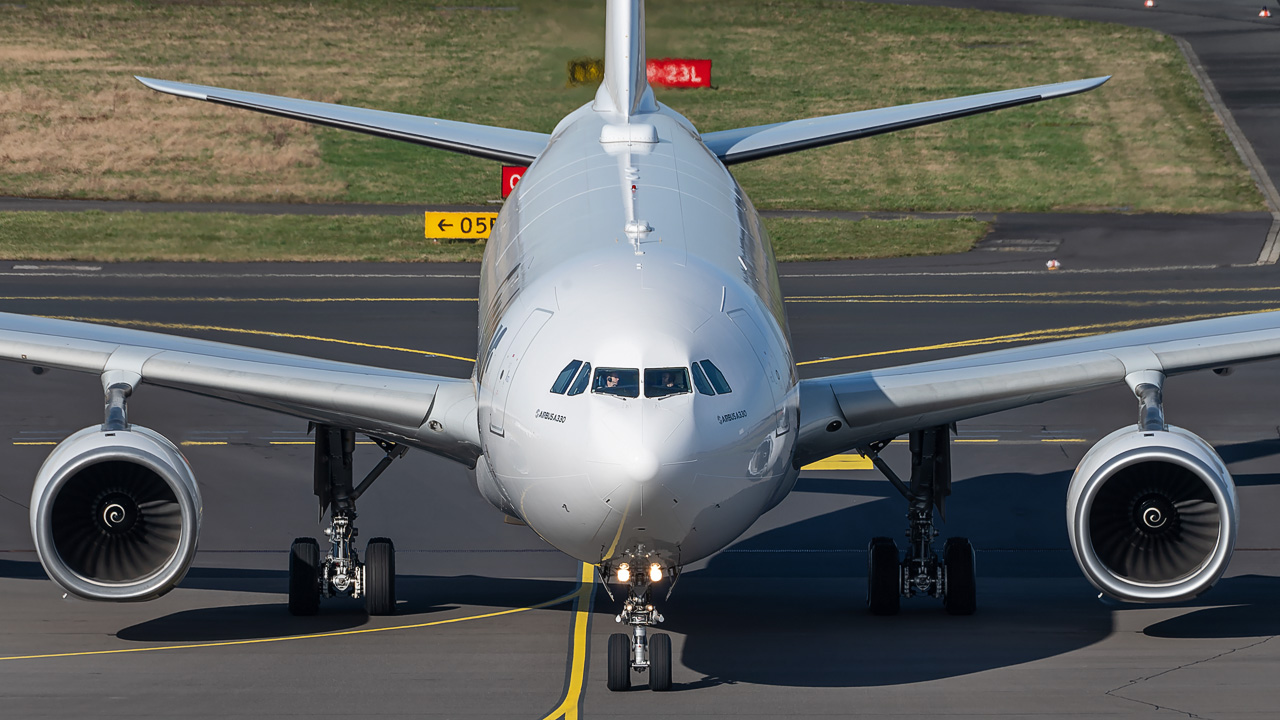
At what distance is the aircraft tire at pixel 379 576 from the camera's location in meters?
21.6

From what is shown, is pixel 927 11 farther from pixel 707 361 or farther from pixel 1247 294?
pixel 707 361

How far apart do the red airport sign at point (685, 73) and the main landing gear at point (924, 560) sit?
47083 mm

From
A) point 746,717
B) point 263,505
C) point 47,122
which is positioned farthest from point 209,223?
point 746,717

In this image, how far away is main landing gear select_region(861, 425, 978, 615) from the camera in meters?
21.5

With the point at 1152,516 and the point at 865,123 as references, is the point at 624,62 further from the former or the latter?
the point at 1152,516

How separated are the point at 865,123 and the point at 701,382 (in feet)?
35.5

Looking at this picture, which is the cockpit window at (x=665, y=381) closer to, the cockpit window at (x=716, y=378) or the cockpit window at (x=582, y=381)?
the cockpit window at (x=716, y=378)

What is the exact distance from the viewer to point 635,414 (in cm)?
1586

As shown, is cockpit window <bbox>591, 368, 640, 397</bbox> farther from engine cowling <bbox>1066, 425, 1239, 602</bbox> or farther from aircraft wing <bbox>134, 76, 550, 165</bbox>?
aircraft wing <bbox>134, 76, 550, 165</bbox>

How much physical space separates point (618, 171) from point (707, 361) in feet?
20.6

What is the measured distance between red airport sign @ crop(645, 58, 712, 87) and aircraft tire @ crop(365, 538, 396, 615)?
47.6 metres

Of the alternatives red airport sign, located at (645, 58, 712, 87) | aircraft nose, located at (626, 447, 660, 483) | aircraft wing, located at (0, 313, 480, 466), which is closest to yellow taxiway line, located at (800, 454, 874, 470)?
aircraft wing, located at (0, 313, 480, 466)

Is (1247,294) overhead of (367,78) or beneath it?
beneath

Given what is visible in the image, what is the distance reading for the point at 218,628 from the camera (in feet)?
69.4
